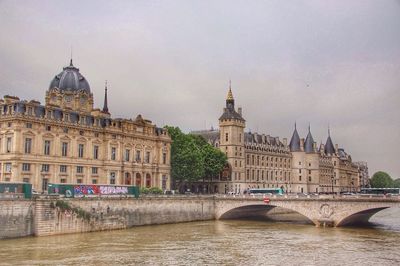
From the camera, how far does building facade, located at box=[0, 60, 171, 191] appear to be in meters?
76.2

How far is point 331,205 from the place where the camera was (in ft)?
249

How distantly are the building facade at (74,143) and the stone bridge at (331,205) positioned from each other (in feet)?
69.1

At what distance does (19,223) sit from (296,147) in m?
122

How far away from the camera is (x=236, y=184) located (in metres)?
136

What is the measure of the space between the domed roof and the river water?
38.2m

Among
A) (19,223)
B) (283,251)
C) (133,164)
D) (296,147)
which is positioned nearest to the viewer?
(283,251)

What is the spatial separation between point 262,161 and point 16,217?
103 metres

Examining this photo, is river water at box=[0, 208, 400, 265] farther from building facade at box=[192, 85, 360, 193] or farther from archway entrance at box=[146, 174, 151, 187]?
building facade at box=[192, 85, 360, 193]

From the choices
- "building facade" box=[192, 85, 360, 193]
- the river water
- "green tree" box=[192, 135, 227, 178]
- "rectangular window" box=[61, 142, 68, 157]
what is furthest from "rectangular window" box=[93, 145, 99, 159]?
"building facade" box=[192, 85, 360, 193]

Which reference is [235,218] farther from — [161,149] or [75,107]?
[75,107]

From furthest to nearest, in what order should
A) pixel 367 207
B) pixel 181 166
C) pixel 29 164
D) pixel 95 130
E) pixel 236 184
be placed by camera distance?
1. pixel 236 184
2. pixel 181 166
3. pixel 95 130
4. pixel 29 164
5. pixel 367 207

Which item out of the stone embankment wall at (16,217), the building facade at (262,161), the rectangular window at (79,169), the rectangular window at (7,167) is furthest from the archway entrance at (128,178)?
the building facade at (262,161)

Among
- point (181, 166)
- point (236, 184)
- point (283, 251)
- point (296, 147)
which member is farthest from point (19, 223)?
point (296, 147)

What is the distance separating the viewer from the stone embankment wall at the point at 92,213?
58031 millimetres
